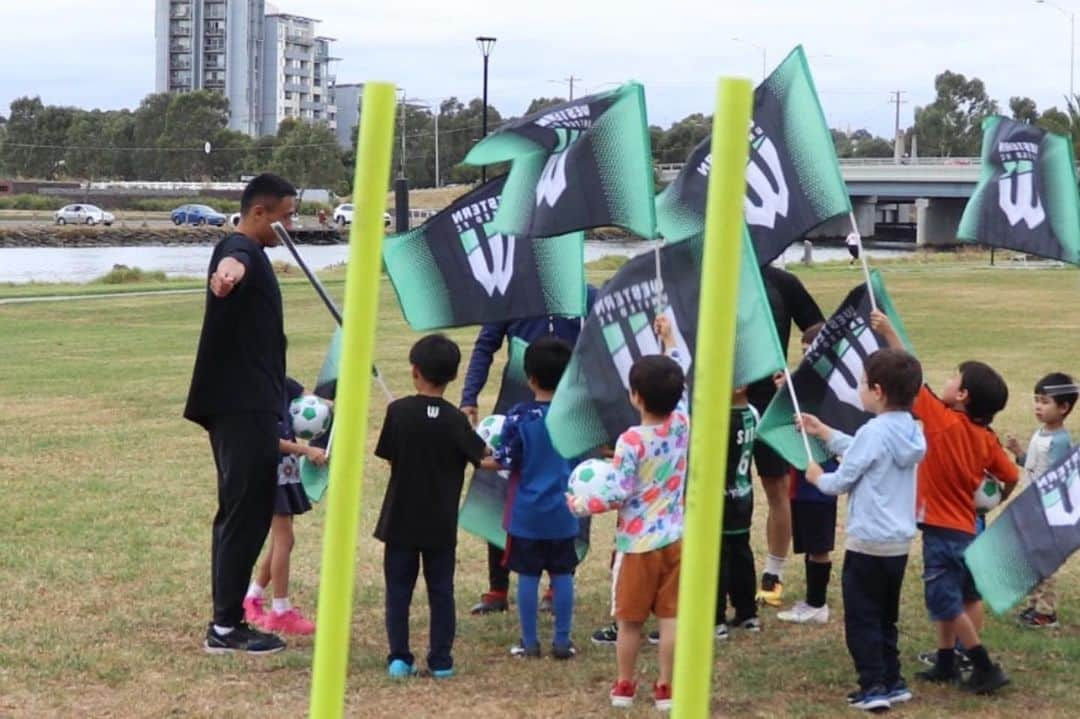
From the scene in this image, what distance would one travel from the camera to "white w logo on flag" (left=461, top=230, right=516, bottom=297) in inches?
265

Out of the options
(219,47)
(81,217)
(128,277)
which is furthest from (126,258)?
(219,47)

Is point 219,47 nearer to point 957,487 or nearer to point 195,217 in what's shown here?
point 195,217

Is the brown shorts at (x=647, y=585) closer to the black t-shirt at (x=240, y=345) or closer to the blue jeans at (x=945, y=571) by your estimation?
the blue jeans at (x=945, y=571)

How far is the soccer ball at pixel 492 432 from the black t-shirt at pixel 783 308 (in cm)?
136

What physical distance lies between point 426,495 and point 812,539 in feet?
6.33

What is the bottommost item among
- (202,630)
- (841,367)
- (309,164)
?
(202,630)

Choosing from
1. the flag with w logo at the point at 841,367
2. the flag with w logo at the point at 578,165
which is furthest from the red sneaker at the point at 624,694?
the flag with w logo at the point at 578,165

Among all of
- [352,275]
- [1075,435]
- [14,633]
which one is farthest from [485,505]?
[1075,435]

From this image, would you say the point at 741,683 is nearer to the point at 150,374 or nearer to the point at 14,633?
the point at 14,633

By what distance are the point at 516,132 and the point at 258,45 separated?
155m

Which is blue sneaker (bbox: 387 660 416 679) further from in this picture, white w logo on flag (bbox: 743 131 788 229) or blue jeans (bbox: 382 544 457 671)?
white w logo on flag (bbox: 743 131 788 229)

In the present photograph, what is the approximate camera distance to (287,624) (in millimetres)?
6980

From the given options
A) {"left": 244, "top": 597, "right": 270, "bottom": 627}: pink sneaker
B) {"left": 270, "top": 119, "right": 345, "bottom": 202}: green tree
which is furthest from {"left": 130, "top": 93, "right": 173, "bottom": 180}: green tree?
{"left": 244, "top": 597, "right": 270, "bottom": 627}: pink sneaker

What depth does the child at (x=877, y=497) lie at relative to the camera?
5.54 metres
